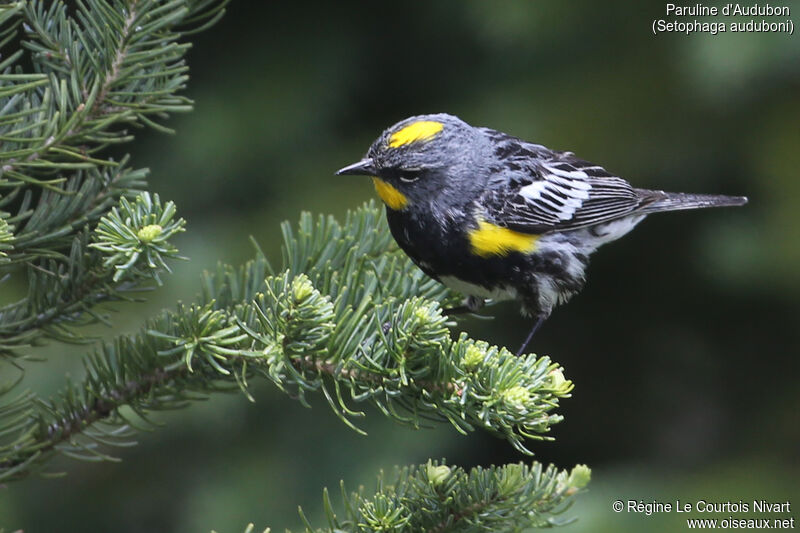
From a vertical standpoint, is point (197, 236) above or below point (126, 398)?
above

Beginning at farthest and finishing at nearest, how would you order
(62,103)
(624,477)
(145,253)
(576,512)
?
(624,477) → (576,512) → (62,103) → (145,253)

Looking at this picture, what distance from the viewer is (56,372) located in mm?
3701

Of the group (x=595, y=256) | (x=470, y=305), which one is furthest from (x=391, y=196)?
(x=595, y=256)

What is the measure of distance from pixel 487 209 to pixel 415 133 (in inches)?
14.8

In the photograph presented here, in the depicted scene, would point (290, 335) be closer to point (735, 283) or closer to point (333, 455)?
point (333, 455)

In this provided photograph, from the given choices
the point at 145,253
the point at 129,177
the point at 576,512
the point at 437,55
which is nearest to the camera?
the point at 145,253

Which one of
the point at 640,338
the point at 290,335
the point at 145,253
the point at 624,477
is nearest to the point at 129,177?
the point at 145,253

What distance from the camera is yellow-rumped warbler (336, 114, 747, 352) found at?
278 cm

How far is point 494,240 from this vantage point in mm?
2896

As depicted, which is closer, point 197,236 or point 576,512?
point 576,512

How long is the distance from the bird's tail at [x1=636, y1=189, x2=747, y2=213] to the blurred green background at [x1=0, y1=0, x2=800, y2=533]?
1.63 ft

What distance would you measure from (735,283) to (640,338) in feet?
2.39

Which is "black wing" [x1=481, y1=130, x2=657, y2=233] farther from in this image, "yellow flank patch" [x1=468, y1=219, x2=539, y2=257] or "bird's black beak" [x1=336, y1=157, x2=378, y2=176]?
"bird's black beak" [x1=336, y1=157, x2=378, y2=176]

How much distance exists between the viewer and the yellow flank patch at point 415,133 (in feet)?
9.32
